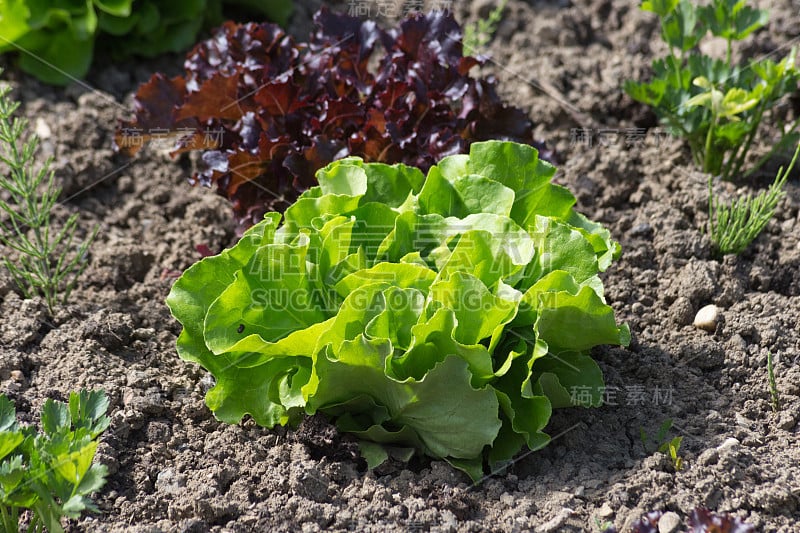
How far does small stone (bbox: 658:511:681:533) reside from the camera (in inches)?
94.5

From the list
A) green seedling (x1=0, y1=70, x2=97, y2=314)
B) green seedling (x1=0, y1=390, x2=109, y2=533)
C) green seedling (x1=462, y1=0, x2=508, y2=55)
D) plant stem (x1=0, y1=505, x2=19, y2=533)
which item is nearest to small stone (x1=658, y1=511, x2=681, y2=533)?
green seedling (x1=0, y1=390, x2=109, y2=533)

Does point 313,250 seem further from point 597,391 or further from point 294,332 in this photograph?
point 597,391

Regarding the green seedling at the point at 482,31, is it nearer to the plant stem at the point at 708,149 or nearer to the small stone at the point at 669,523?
the plant stem at the point at 708,149

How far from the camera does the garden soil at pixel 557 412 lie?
8.26ft

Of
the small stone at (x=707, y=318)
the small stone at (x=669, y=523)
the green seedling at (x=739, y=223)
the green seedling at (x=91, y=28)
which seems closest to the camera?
the small stone at (x=669, y=523)

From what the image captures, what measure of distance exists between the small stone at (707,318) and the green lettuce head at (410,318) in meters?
0.51

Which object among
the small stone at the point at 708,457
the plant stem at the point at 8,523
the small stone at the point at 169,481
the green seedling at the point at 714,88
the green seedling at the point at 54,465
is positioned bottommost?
the small stone at the point at 169,481

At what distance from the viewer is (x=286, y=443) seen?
275cm

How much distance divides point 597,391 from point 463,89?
146 cm

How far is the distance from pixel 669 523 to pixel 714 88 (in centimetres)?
199

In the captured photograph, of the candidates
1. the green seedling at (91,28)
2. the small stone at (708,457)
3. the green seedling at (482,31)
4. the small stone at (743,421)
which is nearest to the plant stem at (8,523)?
the small stone at (708,457)

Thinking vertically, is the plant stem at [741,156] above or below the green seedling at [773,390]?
above

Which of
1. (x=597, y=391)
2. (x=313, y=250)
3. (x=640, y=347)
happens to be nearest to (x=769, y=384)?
(x=640, y=347)

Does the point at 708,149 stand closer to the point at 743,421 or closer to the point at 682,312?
the point at 682,312
